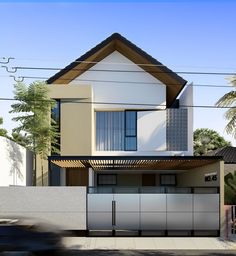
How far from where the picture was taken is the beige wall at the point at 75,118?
3000cm

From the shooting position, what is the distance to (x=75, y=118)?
30.1m

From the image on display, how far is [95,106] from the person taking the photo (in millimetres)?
31172

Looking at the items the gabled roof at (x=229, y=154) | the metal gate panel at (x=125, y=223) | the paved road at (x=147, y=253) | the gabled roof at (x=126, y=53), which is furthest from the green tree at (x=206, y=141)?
the paved road at (x=147, y=253)

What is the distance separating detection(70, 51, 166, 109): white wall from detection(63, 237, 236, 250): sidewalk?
11.9m

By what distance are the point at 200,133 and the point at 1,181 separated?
51.6 meters

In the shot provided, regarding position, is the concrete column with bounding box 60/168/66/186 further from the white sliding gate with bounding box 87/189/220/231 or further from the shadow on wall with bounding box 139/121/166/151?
the white sliding gate with bounding box 87/189/220/231

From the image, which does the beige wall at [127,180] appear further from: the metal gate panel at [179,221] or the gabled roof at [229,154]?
the metal gate panel at [179,221]

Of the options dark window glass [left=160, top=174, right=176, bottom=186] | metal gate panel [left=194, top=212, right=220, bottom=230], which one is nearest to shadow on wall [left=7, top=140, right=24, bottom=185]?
metal gate panel [left=194, top=212, right=220, bottom=230]

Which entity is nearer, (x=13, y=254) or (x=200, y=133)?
(x=13, y=254)

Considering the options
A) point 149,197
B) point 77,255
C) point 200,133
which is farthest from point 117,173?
point 200,133

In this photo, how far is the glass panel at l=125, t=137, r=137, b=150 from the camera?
31.3 meters

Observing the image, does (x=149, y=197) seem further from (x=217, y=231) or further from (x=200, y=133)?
(x=200, y=133)

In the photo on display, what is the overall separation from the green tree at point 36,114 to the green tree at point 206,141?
126 ft

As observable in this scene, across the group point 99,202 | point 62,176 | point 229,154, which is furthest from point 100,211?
point 229,154
